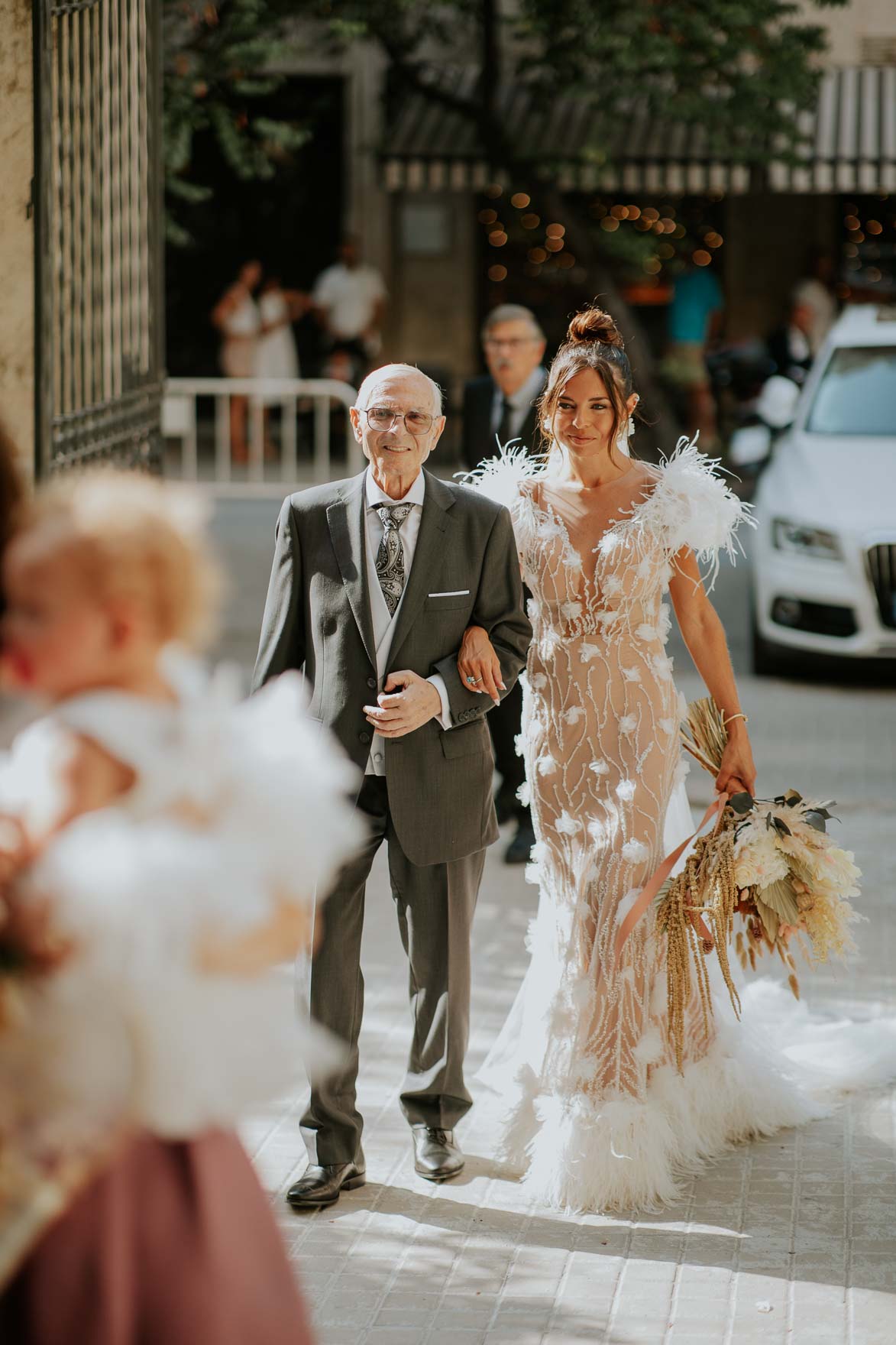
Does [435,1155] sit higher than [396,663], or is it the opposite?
[396,663]

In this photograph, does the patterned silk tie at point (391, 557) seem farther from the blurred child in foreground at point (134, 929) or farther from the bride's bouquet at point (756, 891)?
the blurred child in foreground at point (134, 929)

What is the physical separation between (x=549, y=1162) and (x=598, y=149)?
14.1 metres

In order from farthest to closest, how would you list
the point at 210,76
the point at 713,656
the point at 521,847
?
the point at 210,76 < the point at 521,847 < the point at 713,656

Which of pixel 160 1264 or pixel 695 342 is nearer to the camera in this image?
pixel 160 1264

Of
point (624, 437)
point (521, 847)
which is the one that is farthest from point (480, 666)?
point (521, 847)

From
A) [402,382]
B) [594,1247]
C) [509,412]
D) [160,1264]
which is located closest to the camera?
[160,1264]

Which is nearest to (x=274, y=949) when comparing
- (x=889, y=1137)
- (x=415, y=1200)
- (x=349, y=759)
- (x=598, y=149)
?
(x=349, y=759)

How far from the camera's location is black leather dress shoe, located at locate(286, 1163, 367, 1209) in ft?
15.9

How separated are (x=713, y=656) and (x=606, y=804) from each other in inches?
20.0

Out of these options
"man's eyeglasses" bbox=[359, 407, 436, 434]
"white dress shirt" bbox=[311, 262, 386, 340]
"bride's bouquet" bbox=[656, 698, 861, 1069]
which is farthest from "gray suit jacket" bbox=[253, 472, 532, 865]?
"white dress shirt" bbox=[311, 262, 386, 340]

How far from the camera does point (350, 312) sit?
19.7 meters

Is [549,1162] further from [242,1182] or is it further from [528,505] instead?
[242,1182]

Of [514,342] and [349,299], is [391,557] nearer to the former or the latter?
[514,342]

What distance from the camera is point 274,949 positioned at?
8.14 ft
